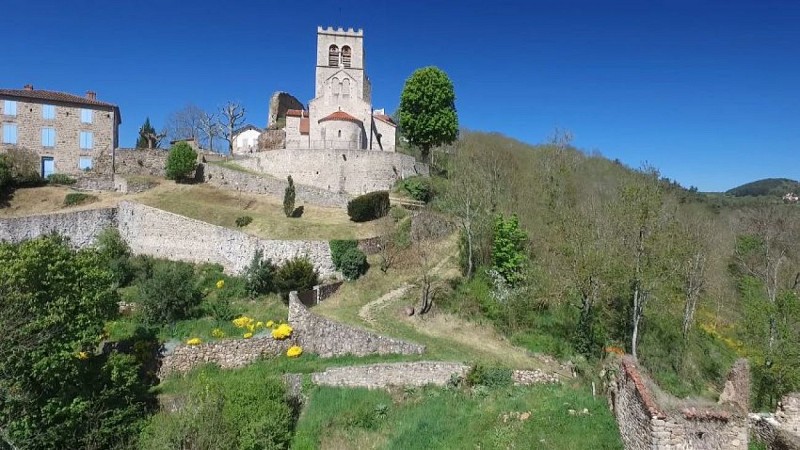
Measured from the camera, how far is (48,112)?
3766cm

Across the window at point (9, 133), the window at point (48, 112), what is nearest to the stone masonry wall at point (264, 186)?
the window at point (48, 112)

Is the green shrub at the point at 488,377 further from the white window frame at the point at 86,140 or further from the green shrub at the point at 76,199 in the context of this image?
the white window frame at the point at 86,140

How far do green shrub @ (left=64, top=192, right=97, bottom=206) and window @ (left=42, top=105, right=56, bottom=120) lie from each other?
24.0 feet

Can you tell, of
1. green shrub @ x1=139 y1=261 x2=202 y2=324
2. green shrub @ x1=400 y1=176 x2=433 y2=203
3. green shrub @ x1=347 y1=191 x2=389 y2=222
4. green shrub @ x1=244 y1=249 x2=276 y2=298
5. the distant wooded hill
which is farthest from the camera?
the distant wooded hill

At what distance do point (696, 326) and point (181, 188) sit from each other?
33.5 metres

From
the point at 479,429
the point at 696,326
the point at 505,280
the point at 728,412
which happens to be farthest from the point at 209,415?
the point at 696,326

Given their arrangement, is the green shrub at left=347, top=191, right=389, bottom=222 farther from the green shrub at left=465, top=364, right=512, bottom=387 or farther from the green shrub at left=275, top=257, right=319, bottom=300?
the green shrub at left=465, top=364, right=512, bottom=387

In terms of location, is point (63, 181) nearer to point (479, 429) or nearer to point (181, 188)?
point (181, 188)

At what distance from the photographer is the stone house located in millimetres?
36719

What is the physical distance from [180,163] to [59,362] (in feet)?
84.9

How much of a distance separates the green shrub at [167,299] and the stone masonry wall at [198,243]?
13.4ft

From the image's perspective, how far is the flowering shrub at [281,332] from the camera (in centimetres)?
2016

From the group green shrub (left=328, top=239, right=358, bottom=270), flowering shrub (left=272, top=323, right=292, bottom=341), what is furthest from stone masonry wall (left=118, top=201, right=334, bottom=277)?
flowering shrub (left=272, top=323, right=292, bottom=341)

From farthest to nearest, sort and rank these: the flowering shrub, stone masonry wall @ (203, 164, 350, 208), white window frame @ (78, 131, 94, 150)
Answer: white window frame @ (78, 131, 94, 150)
stone masonry wall @ (203, 164, 350, 208)
the flowering shrub
